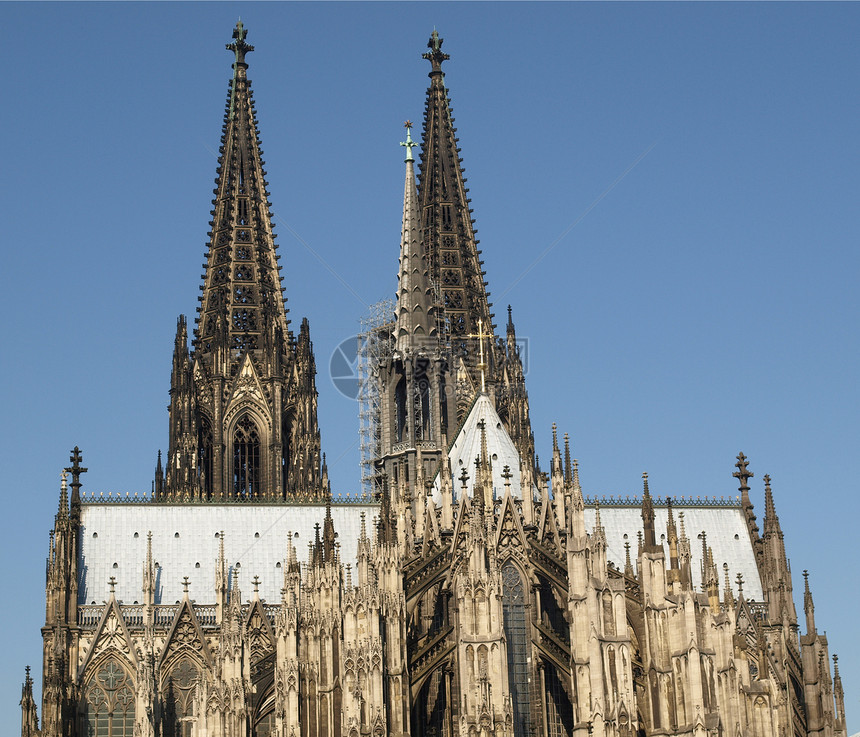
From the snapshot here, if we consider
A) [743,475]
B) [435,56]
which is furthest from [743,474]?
[435,56]

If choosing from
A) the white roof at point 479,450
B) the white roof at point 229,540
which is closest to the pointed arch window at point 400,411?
the white roof at point 229,540

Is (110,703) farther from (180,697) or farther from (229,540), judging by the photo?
(229,540)

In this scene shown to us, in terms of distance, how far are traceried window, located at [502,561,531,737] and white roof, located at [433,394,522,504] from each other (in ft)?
12.4

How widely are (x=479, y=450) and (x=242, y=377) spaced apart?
22435mm

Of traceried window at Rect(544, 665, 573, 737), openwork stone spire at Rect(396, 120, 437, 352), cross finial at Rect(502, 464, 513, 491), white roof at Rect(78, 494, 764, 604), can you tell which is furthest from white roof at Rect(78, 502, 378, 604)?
traceried window at Rect(544, 665, 573, 737)

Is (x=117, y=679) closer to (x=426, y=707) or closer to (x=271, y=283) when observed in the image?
(x=426, y=707)

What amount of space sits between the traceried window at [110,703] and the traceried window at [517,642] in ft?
48.9

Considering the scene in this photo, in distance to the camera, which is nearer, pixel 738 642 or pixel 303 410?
pixel 738 642

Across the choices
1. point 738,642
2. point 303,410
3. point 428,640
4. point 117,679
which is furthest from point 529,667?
point 303,410

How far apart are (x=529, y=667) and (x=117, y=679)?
53.3 ft

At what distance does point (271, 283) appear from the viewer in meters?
86.0

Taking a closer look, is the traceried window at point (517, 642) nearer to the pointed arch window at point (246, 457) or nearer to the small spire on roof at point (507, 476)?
the small spire on roof at point (507, 476)

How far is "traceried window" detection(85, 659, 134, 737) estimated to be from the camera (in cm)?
6369

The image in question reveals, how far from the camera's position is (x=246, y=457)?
81.2m
